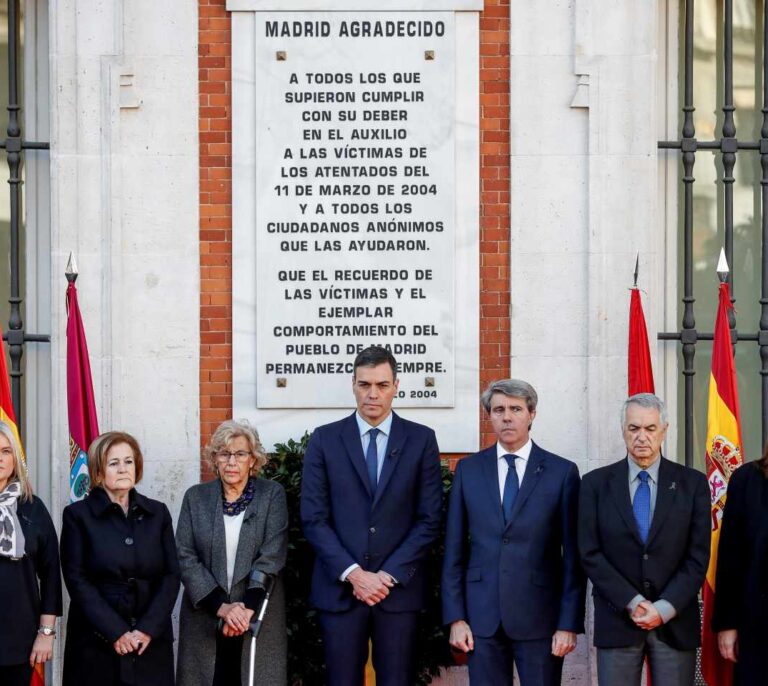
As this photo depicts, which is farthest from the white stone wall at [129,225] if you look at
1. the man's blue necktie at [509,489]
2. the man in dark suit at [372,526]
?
the man's blue necktie at [509,489]

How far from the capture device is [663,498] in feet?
19.7

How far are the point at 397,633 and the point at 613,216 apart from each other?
106 inches

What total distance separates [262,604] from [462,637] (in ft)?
3.03

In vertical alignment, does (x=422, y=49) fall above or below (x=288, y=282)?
above

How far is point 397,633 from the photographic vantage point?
6254 millimetres

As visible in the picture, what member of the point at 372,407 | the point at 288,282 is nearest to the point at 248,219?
the point at 288,282

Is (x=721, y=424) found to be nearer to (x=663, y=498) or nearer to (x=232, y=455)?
(x=663, y=498)

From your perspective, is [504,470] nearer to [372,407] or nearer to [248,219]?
[372,407]

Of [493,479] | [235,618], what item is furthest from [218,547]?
[493,479]

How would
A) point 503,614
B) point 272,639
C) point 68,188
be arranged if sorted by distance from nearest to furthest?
point 503,614
point 272,639
point 68,188

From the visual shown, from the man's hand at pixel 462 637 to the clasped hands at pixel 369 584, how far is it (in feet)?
1.15

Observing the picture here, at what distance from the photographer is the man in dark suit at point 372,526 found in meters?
6.24

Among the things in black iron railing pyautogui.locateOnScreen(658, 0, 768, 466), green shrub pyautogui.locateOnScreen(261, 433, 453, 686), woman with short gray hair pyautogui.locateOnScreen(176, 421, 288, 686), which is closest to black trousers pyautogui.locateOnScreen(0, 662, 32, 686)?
woman with short gray hair pyautogui.locateOnScreen(176, 421, 288, 686)

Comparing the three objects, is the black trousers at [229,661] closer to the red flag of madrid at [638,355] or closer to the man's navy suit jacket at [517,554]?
the man's navy suit jacket at [517,554]
